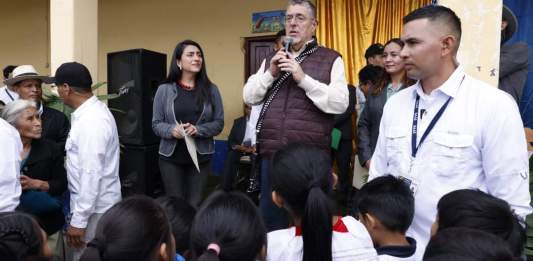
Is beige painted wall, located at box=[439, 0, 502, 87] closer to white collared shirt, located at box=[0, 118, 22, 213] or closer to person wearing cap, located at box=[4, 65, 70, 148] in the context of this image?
white collared shirt, located at box=[0, 118, 22, 213]

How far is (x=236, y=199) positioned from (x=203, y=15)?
5.32 m

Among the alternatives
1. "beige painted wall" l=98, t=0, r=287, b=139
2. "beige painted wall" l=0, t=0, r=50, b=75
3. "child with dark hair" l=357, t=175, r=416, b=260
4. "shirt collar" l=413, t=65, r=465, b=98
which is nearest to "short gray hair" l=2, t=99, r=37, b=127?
"child with dark hair" l=357, t=175, r=416, b=260

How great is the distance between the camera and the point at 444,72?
166cm

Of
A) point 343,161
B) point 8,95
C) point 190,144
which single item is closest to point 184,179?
point 190,144

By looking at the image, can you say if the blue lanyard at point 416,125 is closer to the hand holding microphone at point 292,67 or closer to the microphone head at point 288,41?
the hand holding microphone at point 292,67

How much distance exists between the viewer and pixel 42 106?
3389mm

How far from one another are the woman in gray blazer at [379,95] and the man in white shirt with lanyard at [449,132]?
1.50m

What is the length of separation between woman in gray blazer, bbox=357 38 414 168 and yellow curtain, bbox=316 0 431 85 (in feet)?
5.15

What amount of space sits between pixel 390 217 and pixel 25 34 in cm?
796

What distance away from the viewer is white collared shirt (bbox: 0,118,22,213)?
1.93 metres

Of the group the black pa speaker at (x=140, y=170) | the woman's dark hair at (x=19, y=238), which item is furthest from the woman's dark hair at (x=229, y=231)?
the black pa speaker at (x=140, y=170)

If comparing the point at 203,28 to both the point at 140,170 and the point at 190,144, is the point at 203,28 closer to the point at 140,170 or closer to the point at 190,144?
the point at 140,170

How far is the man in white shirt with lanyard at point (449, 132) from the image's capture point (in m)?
1.54

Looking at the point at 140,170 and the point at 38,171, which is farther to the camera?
the point at 140,170
